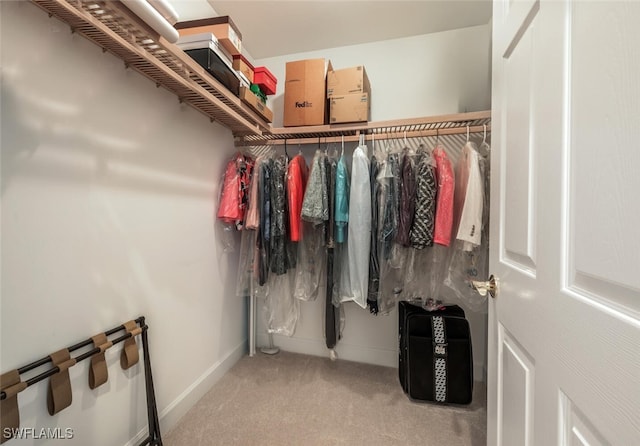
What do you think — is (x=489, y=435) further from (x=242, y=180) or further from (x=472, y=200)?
(x=242, y=180)

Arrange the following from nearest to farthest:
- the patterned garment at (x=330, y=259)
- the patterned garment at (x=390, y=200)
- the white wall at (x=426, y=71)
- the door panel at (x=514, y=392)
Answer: the door panel at (x=514, y=392) → the patterned garment at (x=390, y=200) → the patterned garment at (x=330, y=259) → the white wall at (x=426, y=71)

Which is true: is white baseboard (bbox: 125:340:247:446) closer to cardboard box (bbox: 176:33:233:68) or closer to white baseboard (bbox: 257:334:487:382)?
white baseboard (bbox: 257:334:487:382)

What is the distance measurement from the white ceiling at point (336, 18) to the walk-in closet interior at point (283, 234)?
0.05ft

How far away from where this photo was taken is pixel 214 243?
1.80 m

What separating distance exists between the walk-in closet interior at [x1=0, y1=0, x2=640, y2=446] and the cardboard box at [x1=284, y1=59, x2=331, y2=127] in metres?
0.05

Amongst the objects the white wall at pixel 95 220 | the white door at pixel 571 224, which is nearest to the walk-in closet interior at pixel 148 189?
the white wall at pixel 95 220

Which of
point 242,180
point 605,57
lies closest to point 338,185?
point 242,180

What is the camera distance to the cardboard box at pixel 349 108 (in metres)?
1.69

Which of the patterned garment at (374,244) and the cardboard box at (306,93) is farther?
the cardboard box at (306,93)

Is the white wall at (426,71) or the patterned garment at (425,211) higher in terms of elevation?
Result: the white wall at (426,71)

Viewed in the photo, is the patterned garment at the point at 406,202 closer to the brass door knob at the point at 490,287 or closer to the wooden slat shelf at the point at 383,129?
the wooden slat shelf at the point at 383,129

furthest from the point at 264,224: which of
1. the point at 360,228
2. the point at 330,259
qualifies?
the point at 360,228

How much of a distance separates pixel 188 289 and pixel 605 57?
181 centimetres

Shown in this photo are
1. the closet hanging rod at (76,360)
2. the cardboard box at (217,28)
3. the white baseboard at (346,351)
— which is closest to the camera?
the closet hanging rod at (76,360)
